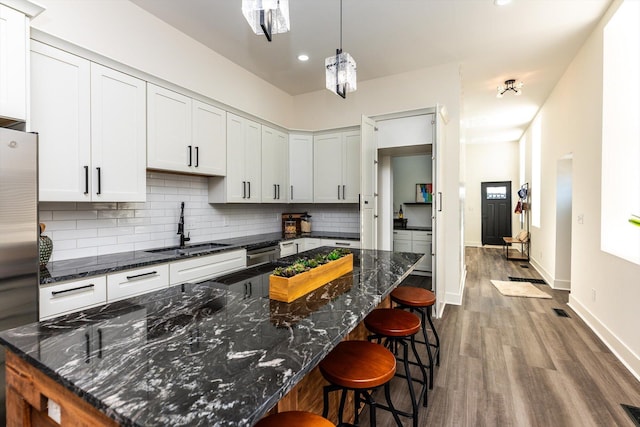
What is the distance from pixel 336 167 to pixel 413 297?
2588 millimetres

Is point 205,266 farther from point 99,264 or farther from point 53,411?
point 53,411

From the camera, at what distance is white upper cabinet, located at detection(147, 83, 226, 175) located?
2.80 metres

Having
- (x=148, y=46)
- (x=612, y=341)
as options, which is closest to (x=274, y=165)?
(x=148, y=46)

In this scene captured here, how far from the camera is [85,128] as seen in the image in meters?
2.31

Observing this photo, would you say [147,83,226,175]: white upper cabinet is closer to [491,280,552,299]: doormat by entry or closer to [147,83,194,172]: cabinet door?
[147,83,194,172]: cabinet door

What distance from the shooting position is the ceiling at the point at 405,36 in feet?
9.77

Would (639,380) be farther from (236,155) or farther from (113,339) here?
(236,155)

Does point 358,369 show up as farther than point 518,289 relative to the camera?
No

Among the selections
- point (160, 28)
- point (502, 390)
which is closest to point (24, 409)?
point (502, 390)

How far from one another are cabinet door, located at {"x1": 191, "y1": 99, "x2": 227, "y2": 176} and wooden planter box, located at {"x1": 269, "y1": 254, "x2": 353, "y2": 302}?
81.9 inches

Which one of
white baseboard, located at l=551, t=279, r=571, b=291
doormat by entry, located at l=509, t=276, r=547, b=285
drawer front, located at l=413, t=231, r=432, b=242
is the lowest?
doormat by entry, located at l=509, t=276, r=547, b=285

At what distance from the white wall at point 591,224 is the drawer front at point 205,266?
362 centimetres

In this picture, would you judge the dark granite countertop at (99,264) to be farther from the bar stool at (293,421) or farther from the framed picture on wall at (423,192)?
the framed picture on wall at (423,192)

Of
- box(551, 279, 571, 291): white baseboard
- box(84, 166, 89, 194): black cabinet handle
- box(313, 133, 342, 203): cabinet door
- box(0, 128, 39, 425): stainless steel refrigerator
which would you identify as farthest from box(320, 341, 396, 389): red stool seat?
box(551, 279, 571, 291): white baseboard
